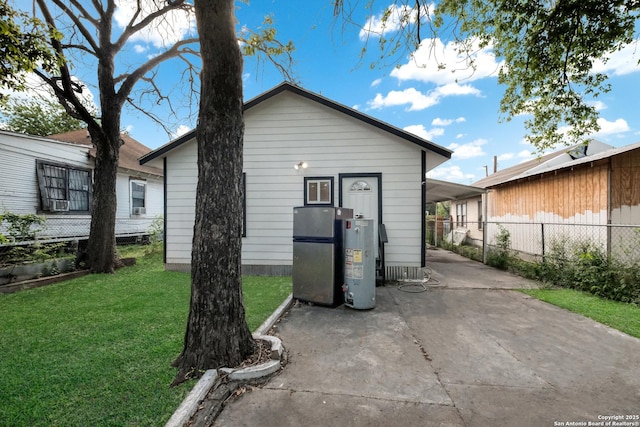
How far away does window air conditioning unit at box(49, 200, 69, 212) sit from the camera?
9234 mm

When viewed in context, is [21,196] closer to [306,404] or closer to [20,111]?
[306,404]

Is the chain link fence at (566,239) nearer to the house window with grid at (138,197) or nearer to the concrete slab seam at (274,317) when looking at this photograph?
the concrete slab seam at (274,317)

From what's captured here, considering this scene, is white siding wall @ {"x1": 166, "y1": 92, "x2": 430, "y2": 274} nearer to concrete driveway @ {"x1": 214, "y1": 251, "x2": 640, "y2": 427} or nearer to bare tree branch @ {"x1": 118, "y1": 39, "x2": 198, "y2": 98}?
bare tree branch @ {"x1": 118, "y1": 39, "x2": 198, "y2": 98}

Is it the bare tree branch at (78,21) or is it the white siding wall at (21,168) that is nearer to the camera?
the bare tree branch at (78,21)

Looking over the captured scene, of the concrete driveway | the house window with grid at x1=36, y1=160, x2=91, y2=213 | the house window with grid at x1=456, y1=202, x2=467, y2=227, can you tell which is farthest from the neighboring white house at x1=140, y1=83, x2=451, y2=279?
the house window with grid at x1=456, y1=202, x2=467, y2=227

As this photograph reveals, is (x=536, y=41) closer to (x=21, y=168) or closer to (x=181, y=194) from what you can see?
(x=181, y=194)

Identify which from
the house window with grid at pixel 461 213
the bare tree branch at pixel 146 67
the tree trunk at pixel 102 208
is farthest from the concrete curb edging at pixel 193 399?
the house window with grid at pixel 461 213

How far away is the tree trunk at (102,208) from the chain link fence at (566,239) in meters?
11.4

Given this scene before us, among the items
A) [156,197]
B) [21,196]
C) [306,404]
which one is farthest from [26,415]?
[156,197]

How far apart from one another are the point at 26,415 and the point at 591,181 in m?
11.3

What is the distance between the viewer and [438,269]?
8461 millimetres

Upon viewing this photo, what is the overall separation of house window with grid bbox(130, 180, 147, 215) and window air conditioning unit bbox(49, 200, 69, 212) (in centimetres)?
293

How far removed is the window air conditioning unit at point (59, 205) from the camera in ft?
30.3

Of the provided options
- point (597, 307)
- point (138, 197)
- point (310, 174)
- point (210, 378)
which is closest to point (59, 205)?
point (138, 197)
